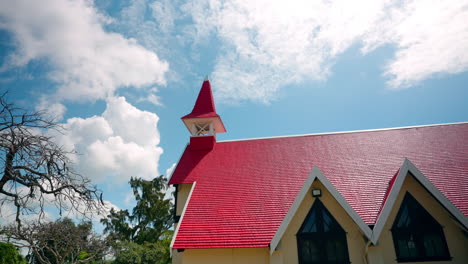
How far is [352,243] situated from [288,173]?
403cm

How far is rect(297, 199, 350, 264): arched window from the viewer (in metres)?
9.15

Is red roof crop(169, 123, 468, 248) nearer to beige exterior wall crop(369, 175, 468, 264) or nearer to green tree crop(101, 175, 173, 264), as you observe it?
beige exterior wall crop(369, 175, 468, 264)

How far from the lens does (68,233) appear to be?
18.6 m

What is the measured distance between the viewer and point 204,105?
17969mm

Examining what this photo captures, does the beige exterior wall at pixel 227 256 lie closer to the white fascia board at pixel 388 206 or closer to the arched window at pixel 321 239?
the arched window at pixel 321 239

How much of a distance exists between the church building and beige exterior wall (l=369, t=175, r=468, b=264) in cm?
3

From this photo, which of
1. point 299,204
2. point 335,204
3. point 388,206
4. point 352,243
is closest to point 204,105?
point 299,204

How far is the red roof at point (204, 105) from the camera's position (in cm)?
1709

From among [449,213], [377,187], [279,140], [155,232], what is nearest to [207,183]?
[279,140]

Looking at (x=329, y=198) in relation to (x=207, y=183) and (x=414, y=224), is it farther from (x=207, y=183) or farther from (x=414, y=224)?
(x=207, y=183)

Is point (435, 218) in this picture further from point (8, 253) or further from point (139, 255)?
point (139, 255)

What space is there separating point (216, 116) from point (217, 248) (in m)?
8.75

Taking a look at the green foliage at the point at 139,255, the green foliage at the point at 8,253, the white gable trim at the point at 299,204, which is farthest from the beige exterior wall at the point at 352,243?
the green foliage at the point at 139,255

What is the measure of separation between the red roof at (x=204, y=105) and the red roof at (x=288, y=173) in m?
2.36
